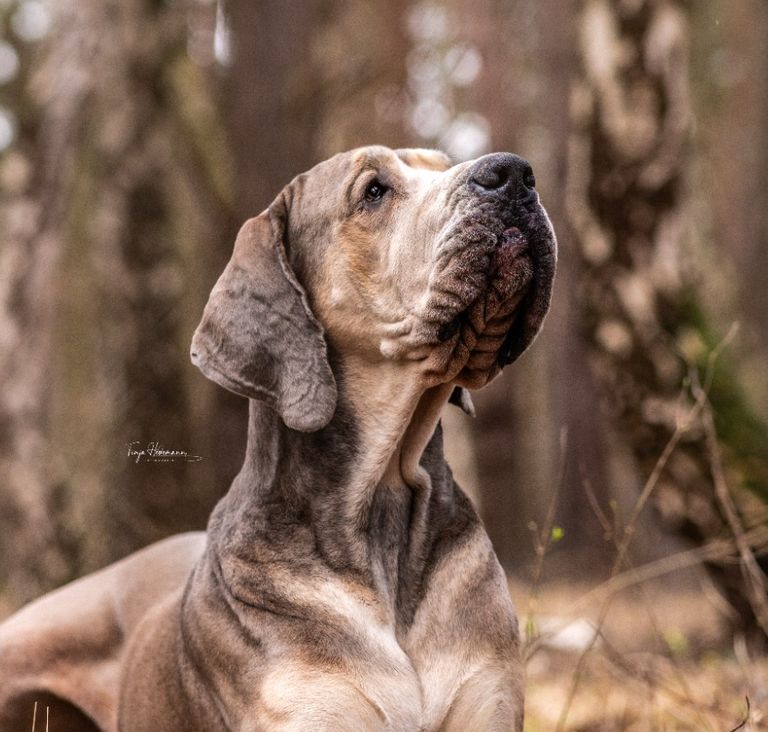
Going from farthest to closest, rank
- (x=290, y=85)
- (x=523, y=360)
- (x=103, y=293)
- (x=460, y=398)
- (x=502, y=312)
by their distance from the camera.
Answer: (x=523, y=360) → (x=290, y=85) → (x=103, y=293) → (x=460, y=398) → (x=502, y=312)

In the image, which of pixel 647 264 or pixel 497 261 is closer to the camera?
pixel 497 261

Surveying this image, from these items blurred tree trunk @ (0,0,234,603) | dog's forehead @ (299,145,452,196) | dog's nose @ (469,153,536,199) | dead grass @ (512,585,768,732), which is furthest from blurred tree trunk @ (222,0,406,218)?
dog's nose @ (469,153,536,199)

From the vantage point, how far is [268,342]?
3805mm

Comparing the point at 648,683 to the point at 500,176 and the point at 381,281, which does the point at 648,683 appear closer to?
the point at 381,281

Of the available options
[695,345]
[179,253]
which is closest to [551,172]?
[179,253]

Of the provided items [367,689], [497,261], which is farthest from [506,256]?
[367,689]

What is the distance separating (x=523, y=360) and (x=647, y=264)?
27.0 feet

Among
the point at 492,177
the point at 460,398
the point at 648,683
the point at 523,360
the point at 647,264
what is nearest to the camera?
the point at 492,177

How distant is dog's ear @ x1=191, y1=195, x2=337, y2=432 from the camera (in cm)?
374

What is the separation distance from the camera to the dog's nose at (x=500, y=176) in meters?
3.61

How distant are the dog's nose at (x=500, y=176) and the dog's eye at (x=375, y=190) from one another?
0.47 meters

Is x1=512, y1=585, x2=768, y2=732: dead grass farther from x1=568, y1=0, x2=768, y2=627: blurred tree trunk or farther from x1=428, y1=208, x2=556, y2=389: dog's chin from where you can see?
x1=428, y1=208, x2=556, y2=389: dog's chin

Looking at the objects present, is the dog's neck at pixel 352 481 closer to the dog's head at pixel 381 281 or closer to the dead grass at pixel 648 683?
the dog's head at pixel 381 281

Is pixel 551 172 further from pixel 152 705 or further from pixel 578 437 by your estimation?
pixel 152 705
